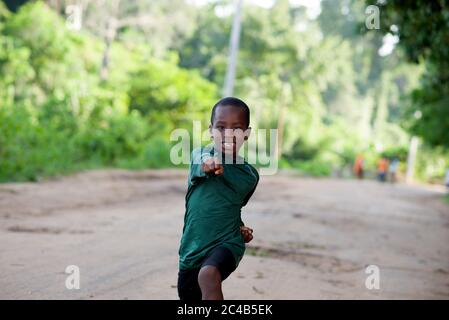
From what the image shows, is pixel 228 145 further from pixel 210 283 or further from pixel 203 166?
pixel 210 283

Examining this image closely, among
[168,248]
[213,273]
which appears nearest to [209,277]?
[213,273]

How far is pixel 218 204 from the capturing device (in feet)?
9.84

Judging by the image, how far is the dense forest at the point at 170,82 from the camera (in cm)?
1325

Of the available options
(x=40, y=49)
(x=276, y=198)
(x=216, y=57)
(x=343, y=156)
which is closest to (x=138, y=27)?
(x=216, y=57)

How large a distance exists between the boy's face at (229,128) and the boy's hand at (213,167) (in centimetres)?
14

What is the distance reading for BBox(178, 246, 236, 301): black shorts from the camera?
2.88 m

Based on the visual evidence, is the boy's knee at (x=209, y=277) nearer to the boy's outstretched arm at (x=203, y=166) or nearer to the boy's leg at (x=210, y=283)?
the boy's leg at (x=210, y=283)

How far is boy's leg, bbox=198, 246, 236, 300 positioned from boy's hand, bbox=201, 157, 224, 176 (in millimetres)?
405

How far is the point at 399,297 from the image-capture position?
5.38 metres

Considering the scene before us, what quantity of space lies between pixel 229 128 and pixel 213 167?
245 millimetres

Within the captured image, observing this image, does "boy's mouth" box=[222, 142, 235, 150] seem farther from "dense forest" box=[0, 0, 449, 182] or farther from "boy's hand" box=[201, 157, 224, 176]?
"dense forest" box=[0, 0, 449, 182]

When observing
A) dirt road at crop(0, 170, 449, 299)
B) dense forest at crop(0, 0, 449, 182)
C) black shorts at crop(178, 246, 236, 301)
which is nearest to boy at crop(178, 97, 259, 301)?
black shorts at crop(178, 246, 236, 301)

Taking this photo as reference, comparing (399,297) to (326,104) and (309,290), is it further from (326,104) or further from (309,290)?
(326,104)

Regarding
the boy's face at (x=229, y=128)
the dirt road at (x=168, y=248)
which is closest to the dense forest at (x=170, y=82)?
the dirt road at (x=168, y=248)
